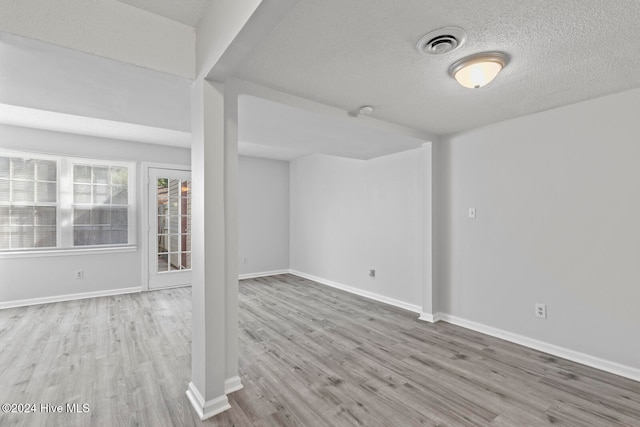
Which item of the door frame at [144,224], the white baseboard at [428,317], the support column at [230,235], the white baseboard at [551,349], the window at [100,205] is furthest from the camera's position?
the door frame at [144,224]

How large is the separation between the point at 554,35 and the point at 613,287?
83.6 inches

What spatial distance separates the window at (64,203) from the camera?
4125mm

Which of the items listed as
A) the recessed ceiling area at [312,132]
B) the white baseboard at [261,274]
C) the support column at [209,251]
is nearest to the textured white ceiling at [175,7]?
the support column at [209,251]

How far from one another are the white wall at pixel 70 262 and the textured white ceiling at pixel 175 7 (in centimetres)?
381

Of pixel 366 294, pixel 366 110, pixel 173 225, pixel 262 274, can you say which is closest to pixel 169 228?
pixel 173 225

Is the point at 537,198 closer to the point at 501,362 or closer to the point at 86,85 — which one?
the point at 501,362

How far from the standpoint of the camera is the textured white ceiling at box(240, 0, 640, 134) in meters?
1.48

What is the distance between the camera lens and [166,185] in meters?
5.21

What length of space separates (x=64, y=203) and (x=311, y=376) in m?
4.54

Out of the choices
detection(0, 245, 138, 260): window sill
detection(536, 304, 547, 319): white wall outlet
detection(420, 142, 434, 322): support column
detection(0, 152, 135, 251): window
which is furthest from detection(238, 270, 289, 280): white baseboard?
detection(536, 304, 547, 319): white wall outlet

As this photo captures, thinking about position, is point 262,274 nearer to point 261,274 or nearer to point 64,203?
point 261,274

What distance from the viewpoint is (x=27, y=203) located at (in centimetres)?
421

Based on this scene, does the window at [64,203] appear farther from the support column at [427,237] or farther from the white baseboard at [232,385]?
the support column at [427,237]

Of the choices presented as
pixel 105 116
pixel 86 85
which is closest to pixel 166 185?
pixel 105 116
